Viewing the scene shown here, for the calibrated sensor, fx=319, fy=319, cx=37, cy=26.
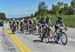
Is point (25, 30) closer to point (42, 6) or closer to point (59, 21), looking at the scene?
point (59, 21)

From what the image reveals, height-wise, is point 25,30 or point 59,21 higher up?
point 59,21

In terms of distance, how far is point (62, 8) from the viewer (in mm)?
144875

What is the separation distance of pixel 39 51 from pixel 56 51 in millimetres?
854

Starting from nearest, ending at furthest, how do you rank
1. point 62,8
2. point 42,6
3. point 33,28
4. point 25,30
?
point 33,28 < point 25,30 < point 42,6 < point 62,8

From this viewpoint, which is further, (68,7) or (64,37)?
(68,7)

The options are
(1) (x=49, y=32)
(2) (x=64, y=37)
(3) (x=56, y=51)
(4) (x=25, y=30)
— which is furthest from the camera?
(4) (x=25, y=30)

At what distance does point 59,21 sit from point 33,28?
47.1ft

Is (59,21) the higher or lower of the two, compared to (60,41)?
higher

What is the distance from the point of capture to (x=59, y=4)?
13762cm

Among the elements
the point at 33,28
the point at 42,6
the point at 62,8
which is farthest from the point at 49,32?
the point at 62,8

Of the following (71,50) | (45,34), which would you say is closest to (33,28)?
(45,34)

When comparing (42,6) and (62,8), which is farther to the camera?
(62,8)

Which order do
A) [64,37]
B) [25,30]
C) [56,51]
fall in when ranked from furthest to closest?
1. [25,30]
2. [64,37]
3. [56,51]

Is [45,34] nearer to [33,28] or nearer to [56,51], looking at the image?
[56,51]
